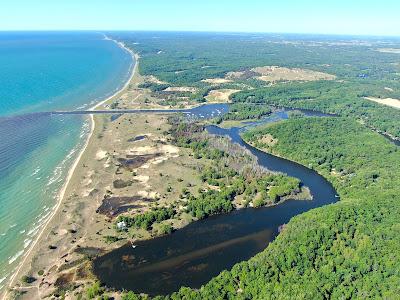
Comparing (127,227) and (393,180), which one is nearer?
(127,227)

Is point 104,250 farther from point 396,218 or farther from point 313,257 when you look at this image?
point 396,218

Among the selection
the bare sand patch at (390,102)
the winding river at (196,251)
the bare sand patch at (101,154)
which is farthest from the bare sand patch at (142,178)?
the bare sand patch at (390,102)

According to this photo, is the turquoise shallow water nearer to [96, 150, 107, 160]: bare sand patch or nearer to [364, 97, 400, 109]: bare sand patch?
[96, 150, 107, 160]: bare sand patch

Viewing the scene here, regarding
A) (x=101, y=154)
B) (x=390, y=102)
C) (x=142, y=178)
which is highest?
(x=142, y=178)

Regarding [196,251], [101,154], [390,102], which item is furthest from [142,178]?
[390,102]

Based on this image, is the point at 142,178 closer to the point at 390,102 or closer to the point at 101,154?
the point at 101,154

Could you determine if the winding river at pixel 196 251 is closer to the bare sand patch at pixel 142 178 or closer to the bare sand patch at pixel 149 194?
the bare sand patch at pixel 149 194

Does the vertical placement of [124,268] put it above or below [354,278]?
below

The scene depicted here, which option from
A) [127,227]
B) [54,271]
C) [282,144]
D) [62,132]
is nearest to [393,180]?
[282,144]
